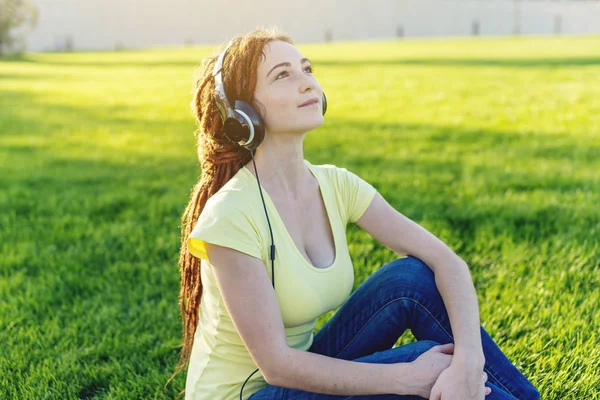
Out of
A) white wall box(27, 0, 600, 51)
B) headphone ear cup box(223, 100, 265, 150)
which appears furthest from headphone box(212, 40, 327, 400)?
white wall box(27, 0, 600, 51)

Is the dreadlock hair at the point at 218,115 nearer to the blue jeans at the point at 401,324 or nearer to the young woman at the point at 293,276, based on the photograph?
the young woman at the point at 293,276

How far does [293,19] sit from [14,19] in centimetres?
2175

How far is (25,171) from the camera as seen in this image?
6293 millimetres

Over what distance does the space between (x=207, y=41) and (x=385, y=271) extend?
4800 cm

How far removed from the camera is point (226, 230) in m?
1.90

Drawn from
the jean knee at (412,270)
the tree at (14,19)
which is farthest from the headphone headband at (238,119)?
the tree at (14,19)

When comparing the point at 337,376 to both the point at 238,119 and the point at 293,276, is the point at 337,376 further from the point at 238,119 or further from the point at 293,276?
the point at 238,119

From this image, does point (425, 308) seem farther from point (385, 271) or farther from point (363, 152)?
point (363, 152)

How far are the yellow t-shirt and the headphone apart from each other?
4 cm

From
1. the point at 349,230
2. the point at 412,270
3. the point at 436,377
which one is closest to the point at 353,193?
the point at 412,270

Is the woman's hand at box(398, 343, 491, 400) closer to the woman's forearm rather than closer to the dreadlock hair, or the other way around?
the woman's forearm

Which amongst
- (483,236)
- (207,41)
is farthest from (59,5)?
(483,236)

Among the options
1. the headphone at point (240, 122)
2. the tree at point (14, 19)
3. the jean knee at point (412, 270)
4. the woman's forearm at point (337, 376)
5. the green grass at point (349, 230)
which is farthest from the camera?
the tree at point (14, 19)

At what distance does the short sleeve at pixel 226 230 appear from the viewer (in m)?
1.89
